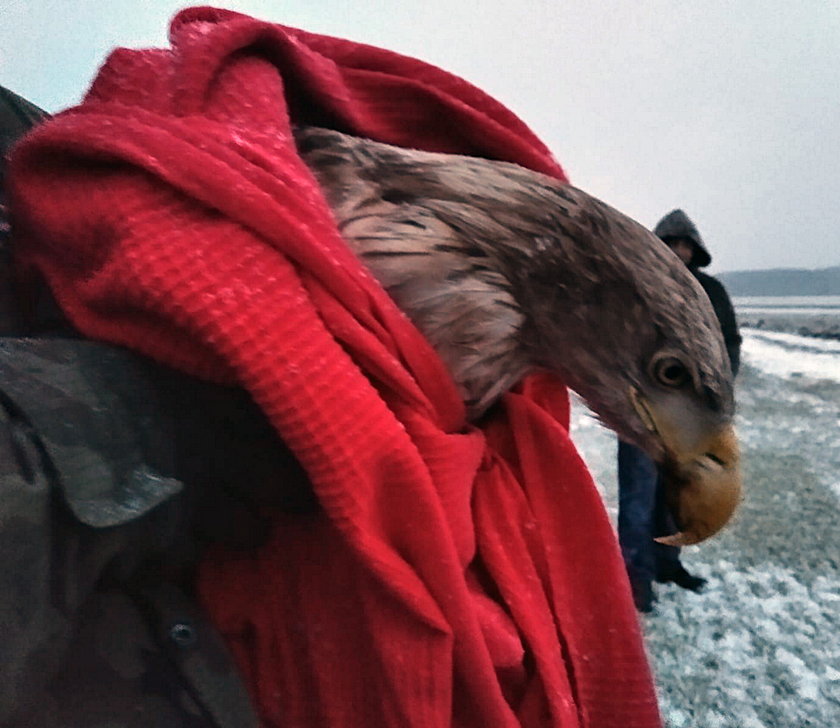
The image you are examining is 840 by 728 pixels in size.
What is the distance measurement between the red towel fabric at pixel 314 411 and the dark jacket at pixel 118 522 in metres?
0.02

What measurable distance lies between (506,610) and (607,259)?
20cm

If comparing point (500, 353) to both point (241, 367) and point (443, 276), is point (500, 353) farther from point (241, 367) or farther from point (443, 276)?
point (241, 367)

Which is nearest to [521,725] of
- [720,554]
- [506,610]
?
[506,610]

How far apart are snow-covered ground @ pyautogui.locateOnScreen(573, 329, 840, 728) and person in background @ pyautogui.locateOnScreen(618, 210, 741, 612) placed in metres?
0.04

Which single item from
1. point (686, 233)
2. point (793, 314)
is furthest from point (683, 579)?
point (793, 314)

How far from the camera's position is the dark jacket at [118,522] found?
9.3 inches

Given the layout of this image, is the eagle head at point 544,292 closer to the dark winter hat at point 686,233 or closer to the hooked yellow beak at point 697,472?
the hooked yellow beak at point 697,472

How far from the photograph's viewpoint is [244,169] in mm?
298

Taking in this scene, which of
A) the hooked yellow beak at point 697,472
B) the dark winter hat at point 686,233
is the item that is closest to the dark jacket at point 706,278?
the dark winter hat at point 686,233

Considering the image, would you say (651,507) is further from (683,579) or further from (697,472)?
(697,472)

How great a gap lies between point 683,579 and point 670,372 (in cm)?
115

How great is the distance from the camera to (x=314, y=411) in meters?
0.27

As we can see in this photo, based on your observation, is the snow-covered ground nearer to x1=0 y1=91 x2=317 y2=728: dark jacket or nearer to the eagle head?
the eagle head

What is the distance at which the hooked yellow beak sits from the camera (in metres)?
0.43
